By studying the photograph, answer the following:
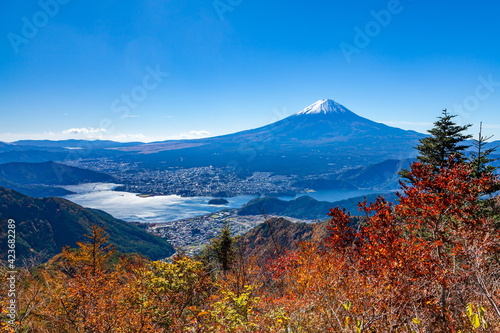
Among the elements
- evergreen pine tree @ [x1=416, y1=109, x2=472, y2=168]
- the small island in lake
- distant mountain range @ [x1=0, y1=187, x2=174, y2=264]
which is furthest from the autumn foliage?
the small island in lake

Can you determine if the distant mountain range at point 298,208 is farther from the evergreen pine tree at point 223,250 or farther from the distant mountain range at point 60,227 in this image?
the evergreen pine tree at point 223,250

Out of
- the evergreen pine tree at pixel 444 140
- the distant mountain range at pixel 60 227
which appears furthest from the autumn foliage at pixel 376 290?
the distant mountain range at pixel 60 227

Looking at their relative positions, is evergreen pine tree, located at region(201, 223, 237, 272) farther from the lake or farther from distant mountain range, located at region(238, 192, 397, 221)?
the lake

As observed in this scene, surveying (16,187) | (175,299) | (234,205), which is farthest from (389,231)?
(16,187)

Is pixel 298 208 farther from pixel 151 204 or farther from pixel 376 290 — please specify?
pixel 376 290

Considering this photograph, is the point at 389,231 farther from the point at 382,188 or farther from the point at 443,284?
the point at 382,188

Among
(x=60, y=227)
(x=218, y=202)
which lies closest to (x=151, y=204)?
(x=218, y=202)
